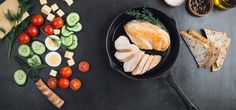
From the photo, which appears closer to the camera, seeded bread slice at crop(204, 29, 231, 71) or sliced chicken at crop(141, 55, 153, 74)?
sliced chicken at crop(141, 55, 153, 74)

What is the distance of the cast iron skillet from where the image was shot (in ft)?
6.33

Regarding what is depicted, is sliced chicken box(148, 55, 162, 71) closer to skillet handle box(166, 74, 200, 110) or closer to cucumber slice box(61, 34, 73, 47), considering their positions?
skillet handle box(166, 74, 200, 110)

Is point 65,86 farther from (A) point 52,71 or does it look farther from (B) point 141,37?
(B) point 141,37

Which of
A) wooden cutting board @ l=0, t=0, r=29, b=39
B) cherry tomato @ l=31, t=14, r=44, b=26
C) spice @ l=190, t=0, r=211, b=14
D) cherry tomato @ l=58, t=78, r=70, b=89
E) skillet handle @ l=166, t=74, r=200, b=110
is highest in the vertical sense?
wooden cutting board @ l=0, t=0, r=29, b=39

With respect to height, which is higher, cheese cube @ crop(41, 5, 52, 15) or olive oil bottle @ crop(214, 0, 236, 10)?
cheese cube @ crop(41, 5, 52, 15)

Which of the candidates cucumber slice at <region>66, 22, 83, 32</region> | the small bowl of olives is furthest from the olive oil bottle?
cucumber slice at <region>66, 22, 83, 32</region>

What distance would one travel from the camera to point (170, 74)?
1.95 meters

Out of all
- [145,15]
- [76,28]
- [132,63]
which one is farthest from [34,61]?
[145,15]

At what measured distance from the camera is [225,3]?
203cm

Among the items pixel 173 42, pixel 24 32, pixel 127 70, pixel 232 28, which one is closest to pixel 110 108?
pixel 127 70

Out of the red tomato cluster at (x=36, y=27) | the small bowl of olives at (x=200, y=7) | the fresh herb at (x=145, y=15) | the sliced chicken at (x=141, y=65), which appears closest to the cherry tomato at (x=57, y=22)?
the red tomato cluster at (x=36, y=27)

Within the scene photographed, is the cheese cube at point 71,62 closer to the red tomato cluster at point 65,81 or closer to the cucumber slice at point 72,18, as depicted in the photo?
the red tomato cluster at point 65,81

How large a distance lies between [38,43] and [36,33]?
0.06 meters

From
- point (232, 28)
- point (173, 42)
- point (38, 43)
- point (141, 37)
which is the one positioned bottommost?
point (232, 28)
